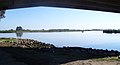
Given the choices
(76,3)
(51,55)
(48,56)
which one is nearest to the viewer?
(48,56)

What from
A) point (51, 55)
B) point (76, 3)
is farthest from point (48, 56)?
point (76, 3)

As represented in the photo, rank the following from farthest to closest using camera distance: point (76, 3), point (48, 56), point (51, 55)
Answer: point (76, 3) → point (51, 55) → point (48, 56)

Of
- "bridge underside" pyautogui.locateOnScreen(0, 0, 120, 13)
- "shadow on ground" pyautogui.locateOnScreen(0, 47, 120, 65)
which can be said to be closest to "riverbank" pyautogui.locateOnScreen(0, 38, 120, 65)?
"shadow on ground" pyautogui.locateOnScreen(0, 47, 120, 65)

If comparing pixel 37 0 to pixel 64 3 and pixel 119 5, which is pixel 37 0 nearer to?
pixel 64 3

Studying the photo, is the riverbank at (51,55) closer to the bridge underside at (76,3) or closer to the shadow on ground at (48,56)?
the shadow on ground at (48,56)

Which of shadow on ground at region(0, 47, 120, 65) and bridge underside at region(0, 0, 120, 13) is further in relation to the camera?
bridge underside at region(0, 0, 120, 13)

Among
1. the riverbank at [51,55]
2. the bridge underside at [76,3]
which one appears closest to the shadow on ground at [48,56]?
the riverbank at [51,55]

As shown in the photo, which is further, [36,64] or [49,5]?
[49,5]

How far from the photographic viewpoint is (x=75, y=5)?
1005 inches

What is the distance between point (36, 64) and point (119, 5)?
1236cm

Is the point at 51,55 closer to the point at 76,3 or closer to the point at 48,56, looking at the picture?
the point at 48,56

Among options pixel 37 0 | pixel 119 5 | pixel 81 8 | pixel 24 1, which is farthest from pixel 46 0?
pixel 119 5

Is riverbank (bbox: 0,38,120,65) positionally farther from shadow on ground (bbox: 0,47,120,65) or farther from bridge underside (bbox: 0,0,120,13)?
bridge underside (bbox: 0,0,120,13)

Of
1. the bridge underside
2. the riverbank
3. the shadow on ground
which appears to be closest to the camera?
the shadow on ground
